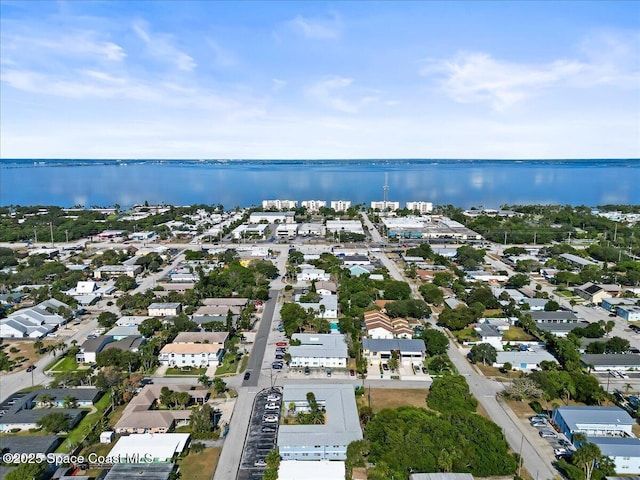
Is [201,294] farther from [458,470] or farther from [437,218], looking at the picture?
[437,218]

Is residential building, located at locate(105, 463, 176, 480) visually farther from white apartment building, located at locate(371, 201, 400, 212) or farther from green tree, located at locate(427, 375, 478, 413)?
white apartment building, located at locate(371, 201, 400, 212)

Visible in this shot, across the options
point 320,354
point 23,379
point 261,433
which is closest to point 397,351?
point 320,354

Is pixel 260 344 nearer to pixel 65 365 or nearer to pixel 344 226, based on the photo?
pixel 65 365

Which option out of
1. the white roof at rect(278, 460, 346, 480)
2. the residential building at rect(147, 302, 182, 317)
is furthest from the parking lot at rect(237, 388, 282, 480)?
the residential building at rect(147, 302, 182, 317)

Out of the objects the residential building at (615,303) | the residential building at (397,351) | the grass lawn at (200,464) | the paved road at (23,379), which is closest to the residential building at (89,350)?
the paved road at (23,379)

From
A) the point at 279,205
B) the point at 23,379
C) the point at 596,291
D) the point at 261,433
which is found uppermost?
the point at 279,205

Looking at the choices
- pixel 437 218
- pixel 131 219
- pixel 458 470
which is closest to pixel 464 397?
pixel 458 470
